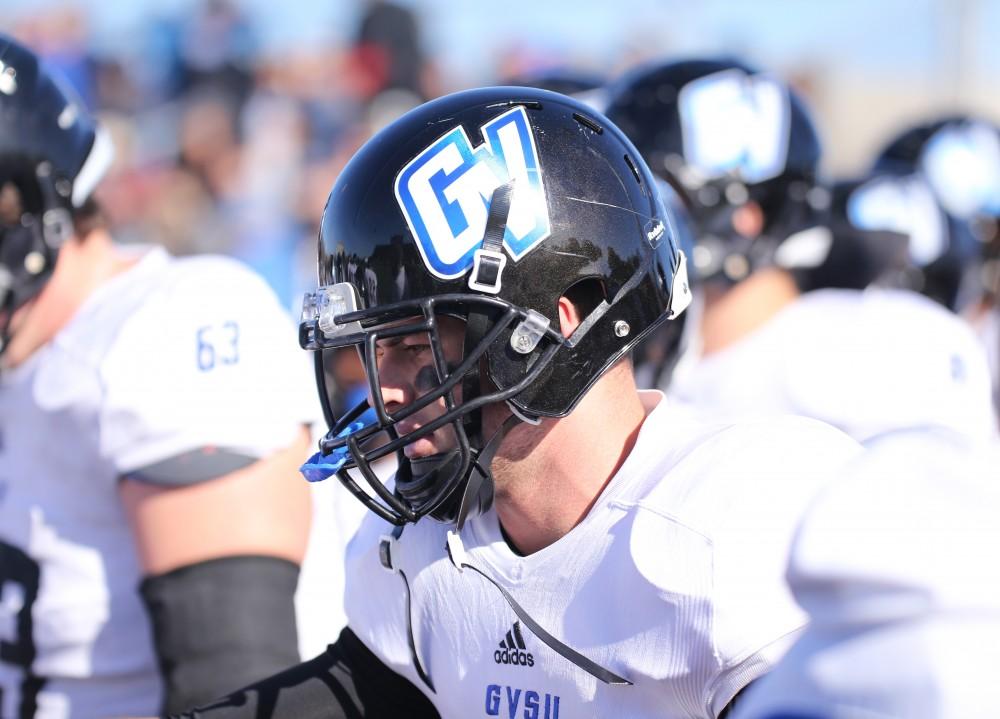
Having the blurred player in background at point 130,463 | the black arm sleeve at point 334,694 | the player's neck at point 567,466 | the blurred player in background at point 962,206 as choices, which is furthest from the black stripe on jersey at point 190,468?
the blurred player in background at point 962,206

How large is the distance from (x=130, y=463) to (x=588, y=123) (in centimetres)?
99

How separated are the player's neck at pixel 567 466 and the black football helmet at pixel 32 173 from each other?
3.91ft

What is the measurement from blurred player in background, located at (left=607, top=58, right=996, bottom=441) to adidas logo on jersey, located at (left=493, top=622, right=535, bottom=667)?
173 cm

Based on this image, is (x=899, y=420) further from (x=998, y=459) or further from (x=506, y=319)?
(x=998, y=459)

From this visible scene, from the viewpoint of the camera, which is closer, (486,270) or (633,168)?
(486,270)

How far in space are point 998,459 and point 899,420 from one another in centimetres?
221

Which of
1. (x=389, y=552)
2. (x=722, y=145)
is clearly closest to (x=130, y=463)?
(x=389, y=552)

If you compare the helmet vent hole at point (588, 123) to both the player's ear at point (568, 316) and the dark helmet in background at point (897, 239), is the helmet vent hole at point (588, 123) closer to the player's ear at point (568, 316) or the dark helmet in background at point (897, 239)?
the player's ear at point (568, 316)

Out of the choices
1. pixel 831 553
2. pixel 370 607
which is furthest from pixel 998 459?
pixel 370 607

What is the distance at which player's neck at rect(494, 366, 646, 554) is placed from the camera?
1.75 metres

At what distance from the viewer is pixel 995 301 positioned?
5484 mm

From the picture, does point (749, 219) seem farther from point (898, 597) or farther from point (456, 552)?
point (898, 597)

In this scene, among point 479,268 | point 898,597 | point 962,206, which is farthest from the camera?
point 962,206

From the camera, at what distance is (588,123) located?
1812 millimetres
